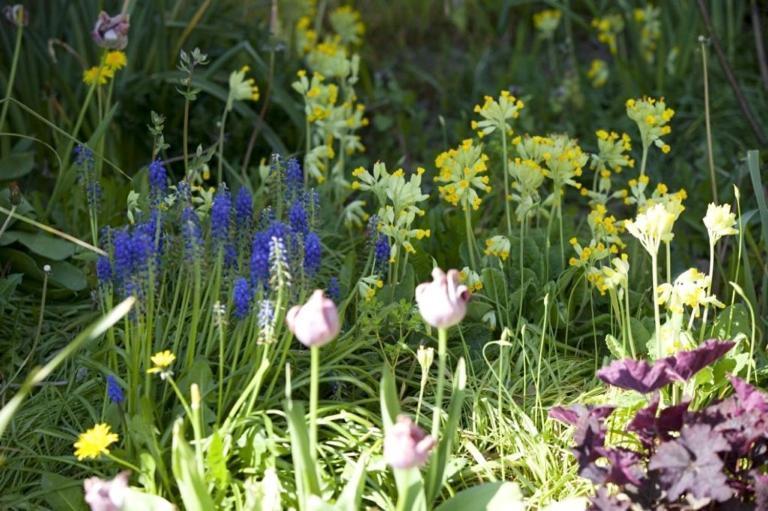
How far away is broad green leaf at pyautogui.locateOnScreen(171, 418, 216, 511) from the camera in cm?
179

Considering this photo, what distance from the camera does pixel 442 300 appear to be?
1784 millimetres

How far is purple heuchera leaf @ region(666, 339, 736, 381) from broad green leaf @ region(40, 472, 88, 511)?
1.10 metres

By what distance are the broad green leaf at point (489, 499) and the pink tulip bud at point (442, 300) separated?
321 millimetres

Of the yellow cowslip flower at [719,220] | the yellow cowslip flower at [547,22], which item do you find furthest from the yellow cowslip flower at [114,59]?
the yellow cowslip flower at [547,22]

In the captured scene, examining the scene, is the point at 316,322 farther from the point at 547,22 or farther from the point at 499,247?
the point at 547,22

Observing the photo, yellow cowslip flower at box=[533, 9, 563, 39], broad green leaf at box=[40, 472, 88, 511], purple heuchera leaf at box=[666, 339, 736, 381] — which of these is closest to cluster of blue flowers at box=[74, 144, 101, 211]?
broad green leaf at box=[40, 472, 88, 511]

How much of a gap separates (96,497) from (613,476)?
838 mm

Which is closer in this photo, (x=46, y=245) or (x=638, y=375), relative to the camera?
(x=638, y=375)

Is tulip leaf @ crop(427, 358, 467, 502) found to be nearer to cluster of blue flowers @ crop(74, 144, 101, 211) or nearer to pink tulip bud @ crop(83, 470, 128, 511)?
pink tulip bud @ crop(83, 470, 128, 511)

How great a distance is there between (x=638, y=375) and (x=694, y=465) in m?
0.19

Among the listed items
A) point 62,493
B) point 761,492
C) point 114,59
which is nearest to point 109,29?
point 114,59

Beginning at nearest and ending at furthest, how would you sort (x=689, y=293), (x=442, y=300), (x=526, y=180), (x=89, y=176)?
1. (x=442, y=300)
2. (x=689, y=293)
3. (x=89, y=176)
4. (x=526, y=180)

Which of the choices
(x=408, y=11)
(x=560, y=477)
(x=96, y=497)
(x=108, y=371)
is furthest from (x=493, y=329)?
(x=408, y=11)

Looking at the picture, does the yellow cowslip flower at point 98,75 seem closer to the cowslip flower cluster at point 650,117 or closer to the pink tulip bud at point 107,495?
the cowslip flower cluster at point 650,117
